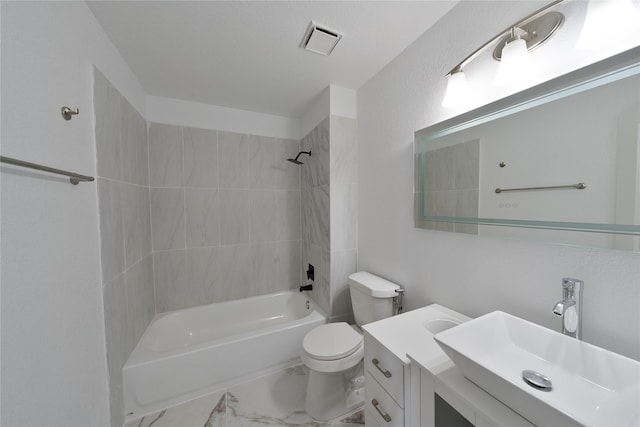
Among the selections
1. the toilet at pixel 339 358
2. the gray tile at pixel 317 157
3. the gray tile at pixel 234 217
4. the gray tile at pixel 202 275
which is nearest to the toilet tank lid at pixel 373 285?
the toilet at pixel 339 358

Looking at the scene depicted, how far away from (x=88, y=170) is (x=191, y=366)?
1316 mm

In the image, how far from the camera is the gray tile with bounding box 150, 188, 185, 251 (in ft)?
6.37

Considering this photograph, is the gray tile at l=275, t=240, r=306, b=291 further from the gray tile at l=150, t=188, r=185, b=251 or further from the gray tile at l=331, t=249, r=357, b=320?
the gray tile at l=150, t=188, r=185, b=251

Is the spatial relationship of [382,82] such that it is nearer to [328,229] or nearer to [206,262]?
[328,229]

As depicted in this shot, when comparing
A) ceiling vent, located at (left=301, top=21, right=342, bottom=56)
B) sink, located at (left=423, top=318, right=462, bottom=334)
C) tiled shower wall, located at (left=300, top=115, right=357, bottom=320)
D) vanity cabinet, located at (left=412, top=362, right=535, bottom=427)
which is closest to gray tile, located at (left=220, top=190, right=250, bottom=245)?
tiled shower wall, located at (left=300, top=115, right=357, bottom=320)

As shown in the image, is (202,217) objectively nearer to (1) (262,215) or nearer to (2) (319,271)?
(1) (262,215)

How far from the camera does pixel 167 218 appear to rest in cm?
198

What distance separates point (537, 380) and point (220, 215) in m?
2.28

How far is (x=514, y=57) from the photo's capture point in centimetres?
79

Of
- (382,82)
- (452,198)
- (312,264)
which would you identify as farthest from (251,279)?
(382,82)

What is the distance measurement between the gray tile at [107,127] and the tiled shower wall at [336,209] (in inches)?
54.1

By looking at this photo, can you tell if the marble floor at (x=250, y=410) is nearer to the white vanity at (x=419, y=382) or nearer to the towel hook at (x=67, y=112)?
the white vanity at (x=419, y=382)

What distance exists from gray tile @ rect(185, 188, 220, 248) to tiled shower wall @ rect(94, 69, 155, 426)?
0.34 m

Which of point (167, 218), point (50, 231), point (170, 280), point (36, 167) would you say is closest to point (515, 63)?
point (36, 167)
